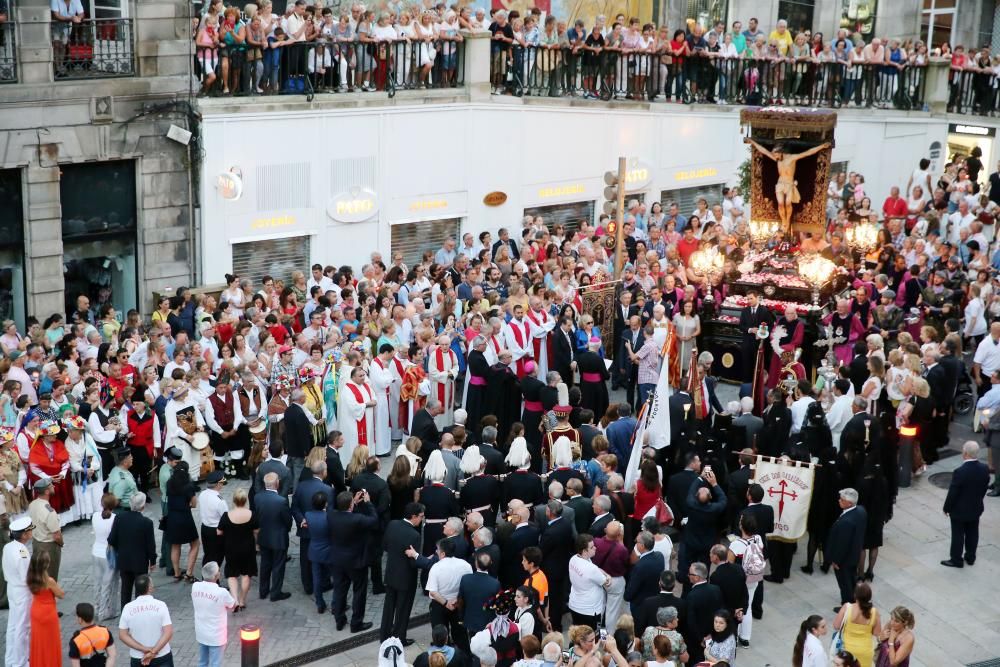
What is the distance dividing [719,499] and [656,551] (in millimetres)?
1362

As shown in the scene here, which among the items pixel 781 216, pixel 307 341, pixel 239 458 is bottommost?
pixel 239 458

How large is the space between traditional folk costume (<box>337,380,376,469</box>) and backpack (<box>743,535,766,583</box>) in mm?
5400

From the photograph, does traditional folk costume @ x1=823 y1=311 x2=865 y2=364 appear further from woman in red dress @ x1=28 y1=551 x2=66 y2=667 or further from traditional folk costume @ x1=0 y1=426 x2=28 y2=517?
woman in red dress @ x1=28 y1=551 x2=66 y2=667

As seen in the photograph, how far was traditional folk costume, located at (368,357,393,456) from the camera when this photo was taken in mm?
18297

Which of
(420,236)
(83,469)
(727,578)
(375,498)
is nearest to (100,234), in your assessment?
(420,236)

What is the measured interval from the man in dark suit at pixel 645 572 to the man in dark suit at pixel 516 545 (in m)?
1.01

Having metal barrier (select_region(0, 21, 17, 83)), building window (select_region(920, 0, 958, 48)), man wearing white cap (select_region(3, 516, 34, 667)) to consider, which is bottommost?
man wearing white cap (select_region(3, 516, 34, 667))

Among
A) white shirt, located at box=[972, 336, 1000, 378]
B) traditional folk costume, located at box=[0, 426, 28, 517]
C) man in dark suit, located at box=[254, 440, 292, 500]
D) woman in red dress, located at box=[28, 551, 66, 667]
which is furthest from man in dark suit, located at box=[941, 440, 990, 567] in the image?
traditional folk costume, located at box=[0, 426, 28, 517]

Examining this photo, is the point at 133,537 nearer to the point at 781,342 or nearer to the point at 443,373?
the point at 443,373

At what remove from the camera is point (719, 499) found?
14.7 meters

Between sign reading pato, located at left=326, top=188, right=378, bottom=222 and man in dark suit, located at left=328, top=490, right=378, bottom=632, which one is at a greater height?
sign reading pato, located at left=326, top=188, right=378, bottom=222

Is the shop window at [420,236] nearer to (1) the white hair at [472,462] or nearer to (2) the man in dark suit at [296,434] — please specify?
(2) the man in dark suit at [296,434]

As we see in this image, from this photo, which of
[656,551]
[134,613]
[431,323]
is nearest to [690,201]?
[431,323]

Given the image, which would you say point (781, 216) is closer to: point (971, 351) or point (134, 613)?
point (971, 351)
